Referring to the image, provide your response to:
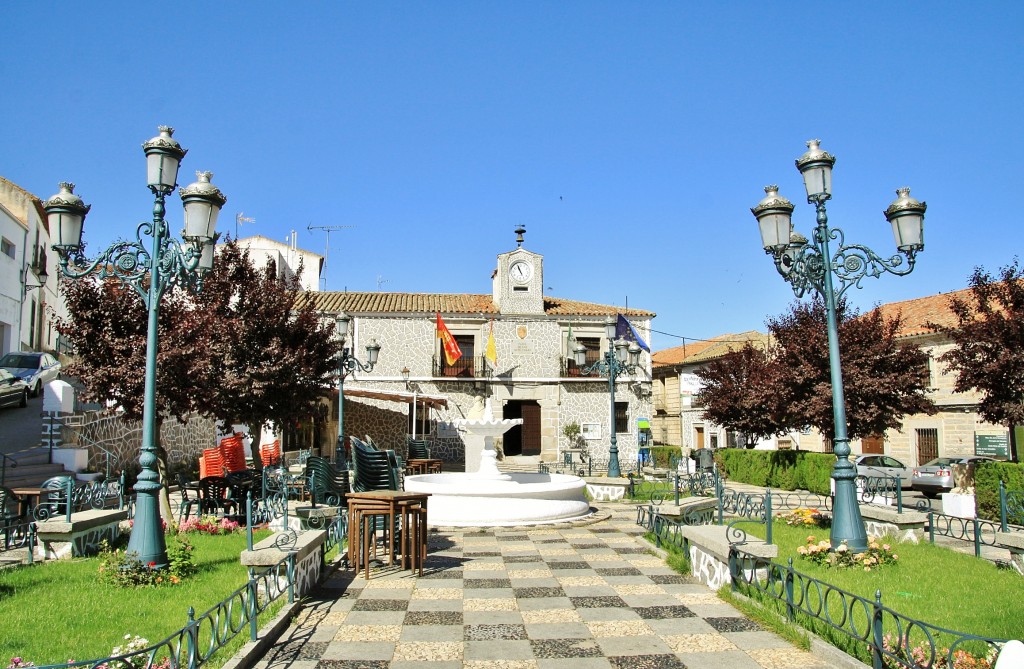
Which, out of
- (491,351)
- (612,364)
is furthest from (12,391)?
(612,364)

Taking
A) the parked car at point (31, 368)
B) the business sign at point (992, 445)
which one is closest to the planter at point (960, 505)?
the business sign at point (992, 445)

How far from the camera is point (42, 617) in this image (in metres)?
5.00

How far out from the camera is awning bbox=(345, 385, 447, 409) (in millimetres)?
23562

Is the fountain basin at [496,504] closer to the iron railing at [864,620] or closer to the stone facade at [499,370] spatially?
the iron railing at [864,620]

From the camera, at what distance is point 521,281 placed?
2948 centimetres

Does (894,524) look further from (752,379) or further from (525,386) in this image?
(525,386)

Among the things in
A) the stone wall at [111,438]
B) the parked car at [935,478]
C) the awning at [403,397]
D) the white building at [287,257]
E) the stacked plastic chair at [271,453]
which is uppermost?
the white building at [287,257]

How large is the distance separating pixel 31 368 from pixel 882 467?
25.0 m

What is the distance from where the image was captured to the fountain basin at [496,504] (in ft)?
34.5

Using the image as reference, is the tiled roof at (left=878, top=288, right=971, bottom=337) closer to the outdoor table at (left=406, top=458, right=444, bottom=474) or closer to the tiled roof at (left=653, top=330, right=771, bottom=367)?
the tiled roof at (left=653, top=330, right=771, bottom=367)

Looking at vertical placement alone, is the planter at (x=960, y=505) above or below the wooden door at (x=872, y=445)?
below

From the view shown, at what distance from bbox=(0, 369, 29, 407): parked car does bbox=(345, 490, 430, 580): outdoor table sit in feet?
54.6

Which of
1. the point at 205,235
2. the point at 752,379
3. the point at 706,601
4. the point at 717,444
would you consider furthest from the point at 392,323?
the point at 706,601

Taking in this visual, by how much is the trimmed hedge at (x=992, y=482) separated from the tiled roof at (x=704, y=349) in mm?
21239
